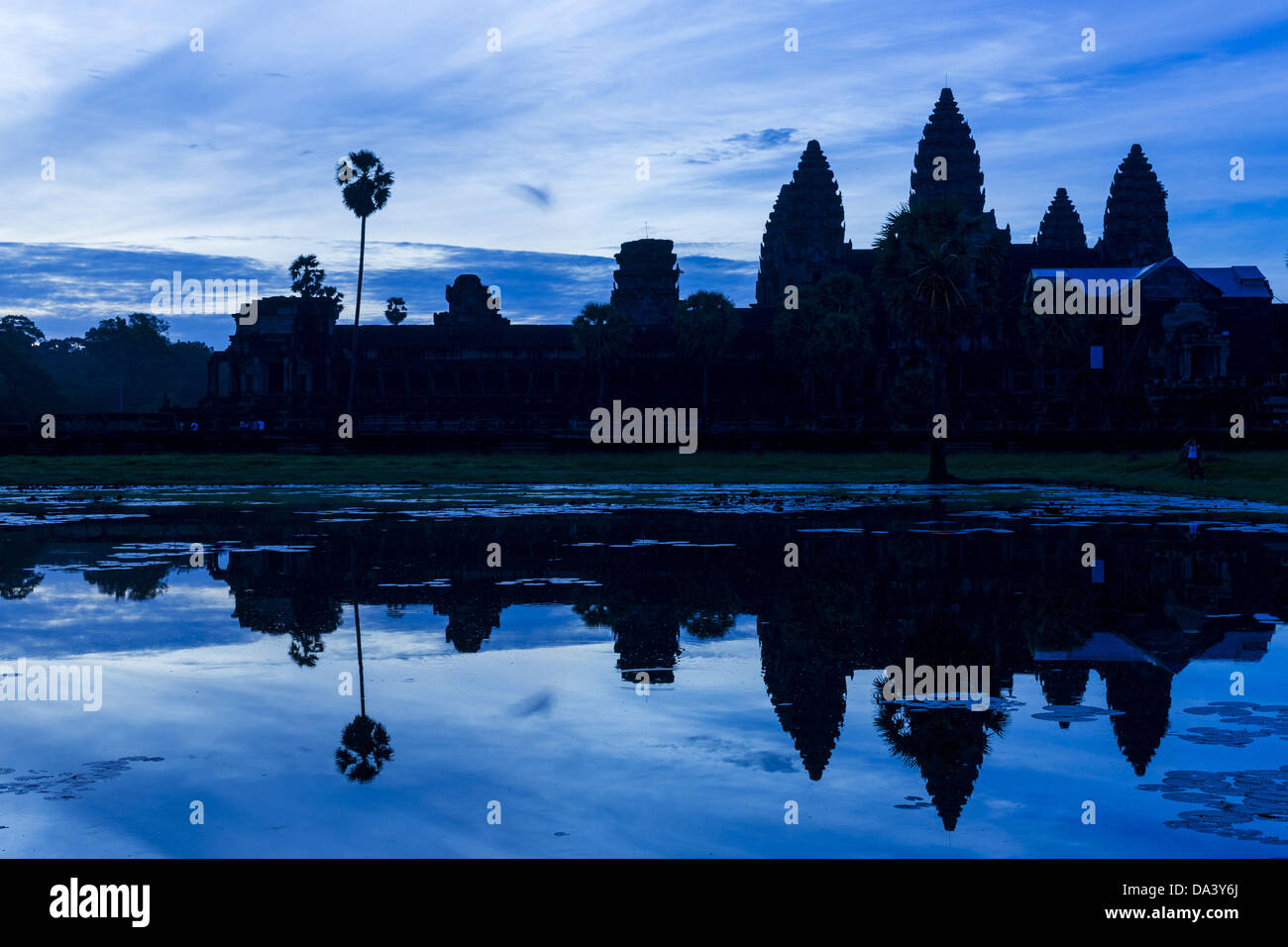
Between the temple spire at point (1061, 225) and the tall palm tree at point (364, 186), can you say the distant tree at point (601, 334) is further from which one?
the temple spire at point (1061, 225)

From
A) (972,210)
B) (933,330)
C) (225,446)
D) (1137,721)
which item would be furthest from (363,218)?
(1137,721)

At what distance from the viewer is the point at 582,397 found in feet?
321

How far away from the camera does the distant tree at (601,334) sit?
9394cm

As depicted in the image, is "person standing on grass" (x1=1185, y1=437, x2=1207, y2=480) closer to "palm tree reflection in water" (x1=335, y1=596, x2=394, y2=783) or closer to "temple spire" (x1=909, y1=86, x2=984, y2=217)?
"palm tree reflection in water" (x1=335, y1=596, x2=394, y2=783)

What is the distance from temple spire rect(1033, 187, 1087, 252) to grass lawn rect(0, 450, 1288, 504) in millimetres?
88655

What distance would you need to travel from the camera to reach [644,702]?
1005 centimetres

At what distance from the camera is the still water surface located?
22.6ft

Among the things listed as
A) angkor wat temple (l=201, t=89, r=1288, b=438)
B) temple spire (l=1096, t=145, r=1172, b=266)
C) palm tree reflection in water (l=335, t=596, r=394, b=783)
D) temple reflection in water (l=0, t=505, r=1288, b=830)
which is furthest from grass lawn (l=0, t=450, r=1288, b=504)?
temple spire (l=1096, t=145, r=1172, b=266)

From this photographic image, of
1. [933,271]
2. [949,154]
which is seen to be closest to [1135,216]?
[949,154]

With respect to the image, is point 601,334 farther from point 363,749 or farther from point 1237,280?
point 363,749

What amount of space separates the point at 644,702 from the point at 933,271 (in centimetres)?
3941

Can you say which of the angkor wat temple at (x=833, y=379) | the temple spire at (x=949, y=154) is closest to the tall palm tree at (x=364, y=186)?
the angkor wat temple at (x=833, y=379)

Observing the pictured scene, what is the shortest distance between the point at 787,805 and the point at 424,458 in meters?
49.3
